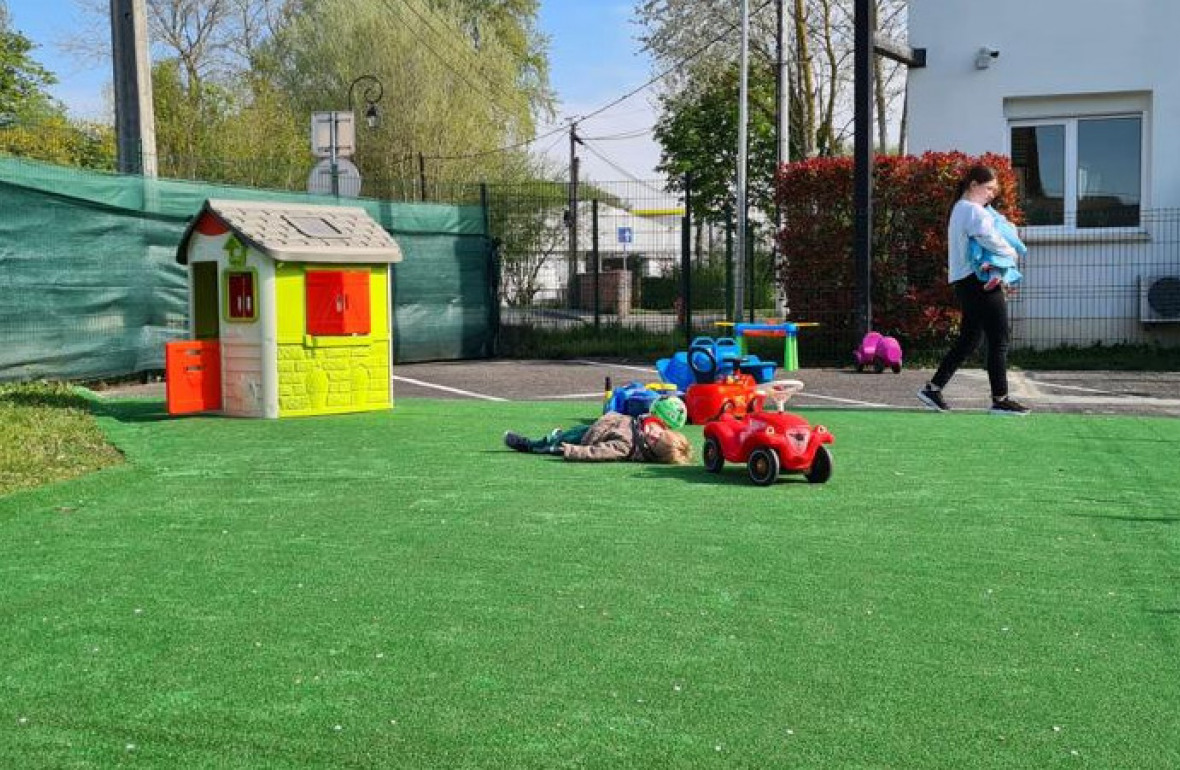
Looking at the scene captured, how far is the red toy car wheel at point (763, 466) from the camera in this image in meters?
6.62

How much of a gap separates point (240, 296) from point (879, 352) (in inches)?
319

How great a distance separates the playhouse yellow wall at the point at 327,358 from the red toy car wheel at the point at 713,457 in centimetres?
428

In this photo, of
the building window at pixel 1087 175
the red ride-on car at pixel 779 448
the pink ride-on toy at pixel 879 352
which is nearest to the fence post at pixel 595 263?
the pink ride-on toy at pixel 879 352

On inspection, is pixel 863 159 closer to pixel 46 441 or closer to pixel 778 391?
pixel 778 391

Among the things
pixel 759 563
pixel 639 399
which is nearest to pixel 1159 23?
pixel 639 399

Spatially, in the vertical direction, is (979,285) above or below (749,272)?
below

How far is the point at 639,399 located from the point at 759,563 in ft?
13.3

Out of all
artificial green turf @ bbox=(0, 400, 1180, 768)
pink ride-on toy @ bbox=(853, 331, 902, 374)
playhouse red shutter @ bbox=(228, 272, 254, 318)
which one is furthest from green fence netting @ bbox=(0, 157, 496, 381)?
pink ride-on toy @ bbox=(853, 331, 902, 374)

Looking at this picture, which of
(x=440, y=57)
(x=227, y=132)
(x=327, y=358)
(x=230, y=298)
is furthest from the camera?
(x=440, y=57)

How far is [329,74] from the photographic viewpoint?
127ft

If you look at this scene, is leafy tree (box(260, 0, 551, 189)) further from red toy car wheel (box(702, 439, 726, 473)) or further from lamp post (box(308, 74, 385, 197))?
red toy car wheel (box(702, 439, 726, 473))

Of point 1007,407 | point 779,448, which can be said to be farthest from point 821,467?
point 1007,407

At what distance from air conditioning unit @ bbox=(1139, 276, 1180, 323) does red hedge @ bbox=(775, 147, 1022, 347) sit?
2190 mm

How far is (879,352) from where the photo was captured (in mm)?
15367
